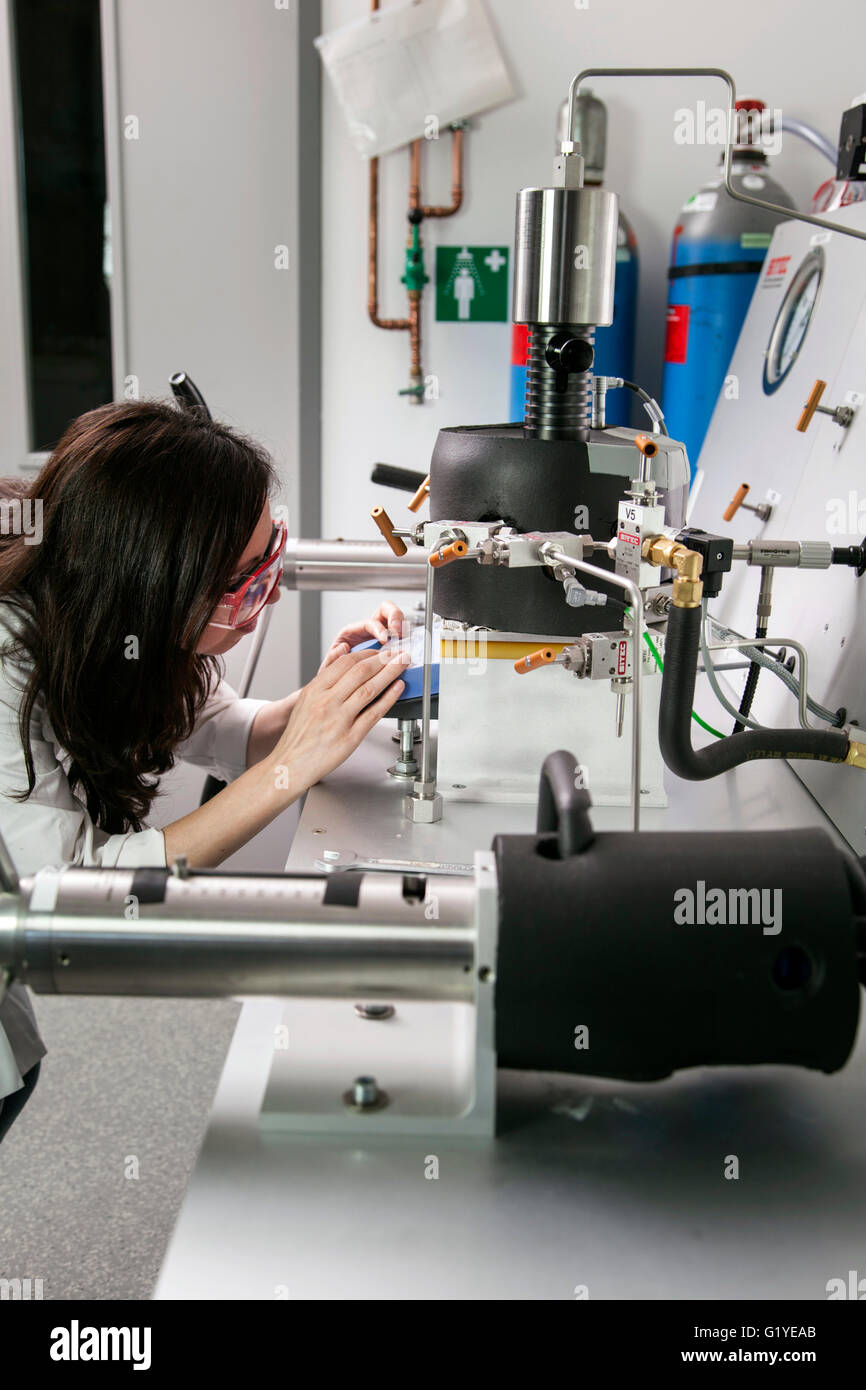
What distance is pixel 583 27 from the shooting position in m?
2.63

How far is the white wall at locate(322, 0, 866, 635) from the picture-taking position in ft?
8.54

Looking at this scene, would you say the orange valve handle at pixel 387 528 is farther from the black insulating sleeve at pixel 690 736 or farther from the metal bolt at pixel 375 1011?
the metal bolt at pixel 375 1011

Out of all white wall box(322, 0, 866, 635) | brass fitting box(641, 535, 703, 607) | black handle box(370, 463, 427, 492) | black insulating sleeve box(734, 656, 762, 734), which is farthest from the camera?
white wall box(322, 0, 866, 635)

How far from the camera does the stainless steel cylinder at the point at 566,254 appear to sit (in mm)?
1125

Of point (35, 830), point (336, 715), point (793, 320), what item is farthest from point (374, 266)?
point (35, 830)

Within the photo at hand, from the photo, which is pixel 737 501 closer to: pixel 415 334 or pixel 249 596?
pixel 249 596

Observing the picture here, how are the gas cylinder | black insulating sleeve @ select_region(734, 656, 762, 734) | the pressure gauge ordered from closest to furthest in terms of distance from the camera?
black insulating sleeve @ select_region(734, 656, 762, 734), the pressure gauge, the gas cylinder

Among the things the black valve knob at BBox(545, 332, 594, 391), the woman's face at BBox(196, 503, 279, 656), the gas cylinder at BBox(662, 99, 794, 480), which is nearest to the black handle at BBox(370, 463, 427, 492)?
the woman's face at BBox(196, 503, 279, 656)

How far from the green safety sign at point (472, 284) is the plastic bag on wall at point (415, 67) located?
11.0 inches

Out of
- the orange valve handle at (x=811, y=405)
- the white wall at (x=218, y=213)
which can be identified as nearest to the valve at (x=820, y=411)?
the orange valve handle at (x=811, y=405)

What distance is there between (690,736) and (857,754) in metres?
0.22

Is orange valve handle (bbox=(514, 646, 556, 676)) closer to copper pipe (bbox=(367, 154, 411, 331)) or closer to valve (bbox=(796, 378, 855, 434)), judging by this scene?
valve (bbox=(796, 378, 855, 434))

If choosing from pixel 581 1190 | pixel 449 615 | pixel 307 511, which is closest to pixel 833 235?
pixel 449 615
